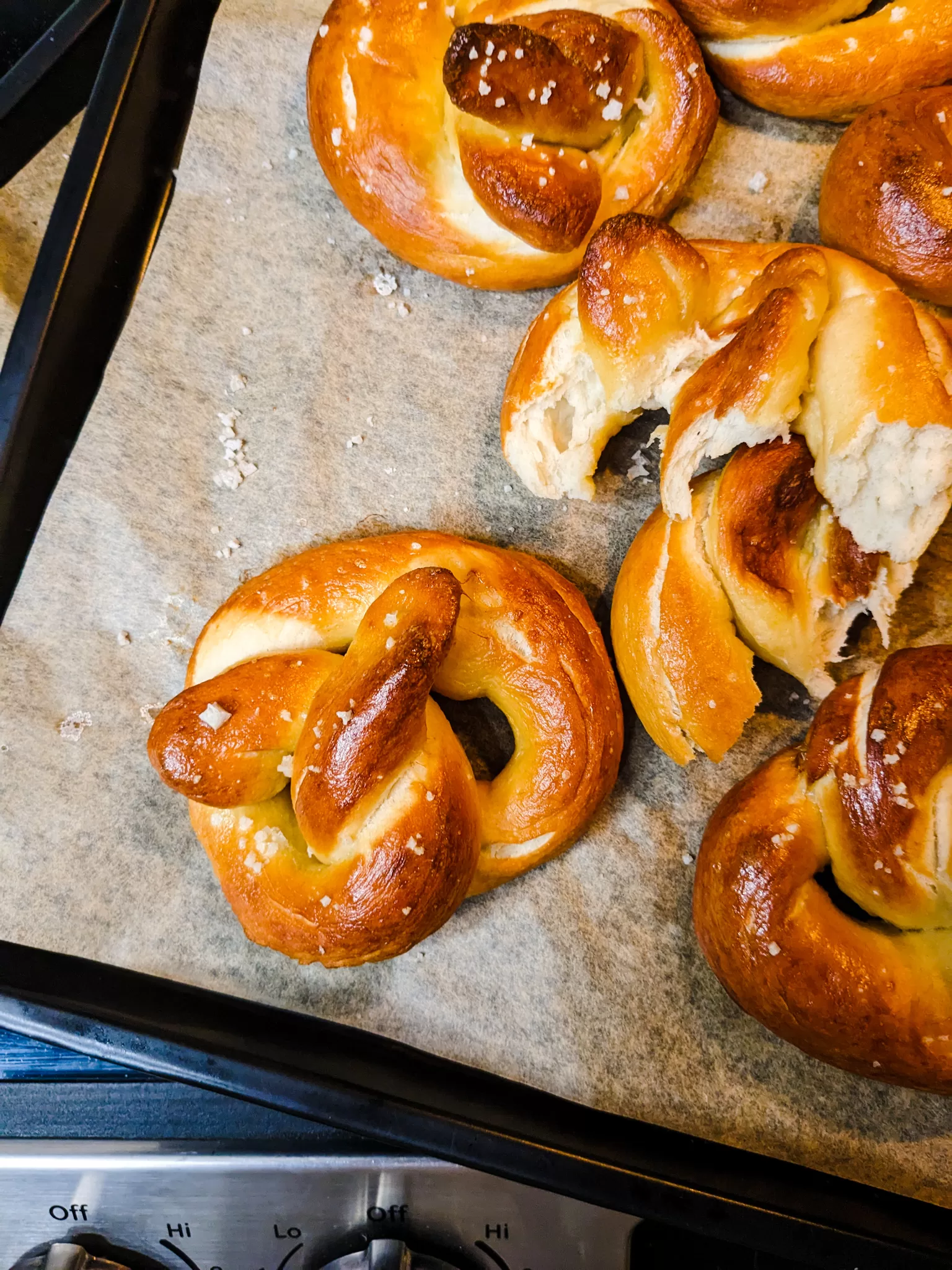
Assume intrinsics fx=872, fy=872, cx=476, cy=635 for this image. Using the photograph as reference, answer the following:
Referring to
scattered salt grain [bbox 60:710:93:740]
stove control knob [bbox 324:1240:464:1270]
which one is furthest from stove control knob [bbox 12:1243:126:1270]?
scattered salt grain [bbox 60:710:93:740]

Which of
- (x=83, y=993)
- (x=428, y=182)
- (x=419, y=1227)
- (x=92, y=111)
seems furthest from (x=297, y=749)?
(x=92, y=111)

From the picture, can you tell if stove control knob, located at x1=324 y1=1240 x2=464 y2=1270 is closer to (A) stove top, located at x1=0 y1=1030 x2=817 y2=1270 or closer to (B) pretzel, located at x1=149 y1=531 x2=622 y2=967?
(A) stove top, located at x1=0 y1=1030 x2=817 y2=1270

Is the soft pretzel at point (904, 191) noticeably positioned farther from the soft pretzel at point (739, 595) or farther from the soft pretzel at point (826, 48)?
the soft pretzel at point (739, 595)

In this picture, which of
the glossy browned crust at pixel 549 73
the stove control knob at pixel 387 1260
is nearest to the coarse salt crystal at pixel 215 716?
the stove control knob at pixel 387 1260

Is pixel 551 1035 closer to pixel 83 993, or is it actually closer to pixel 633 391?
pixel 83 993

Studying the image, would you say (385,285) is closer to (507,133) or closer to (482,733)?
(507,133)

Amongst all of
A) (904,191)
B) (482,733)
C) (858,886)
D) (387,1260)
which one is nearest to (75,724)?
(482,733)
